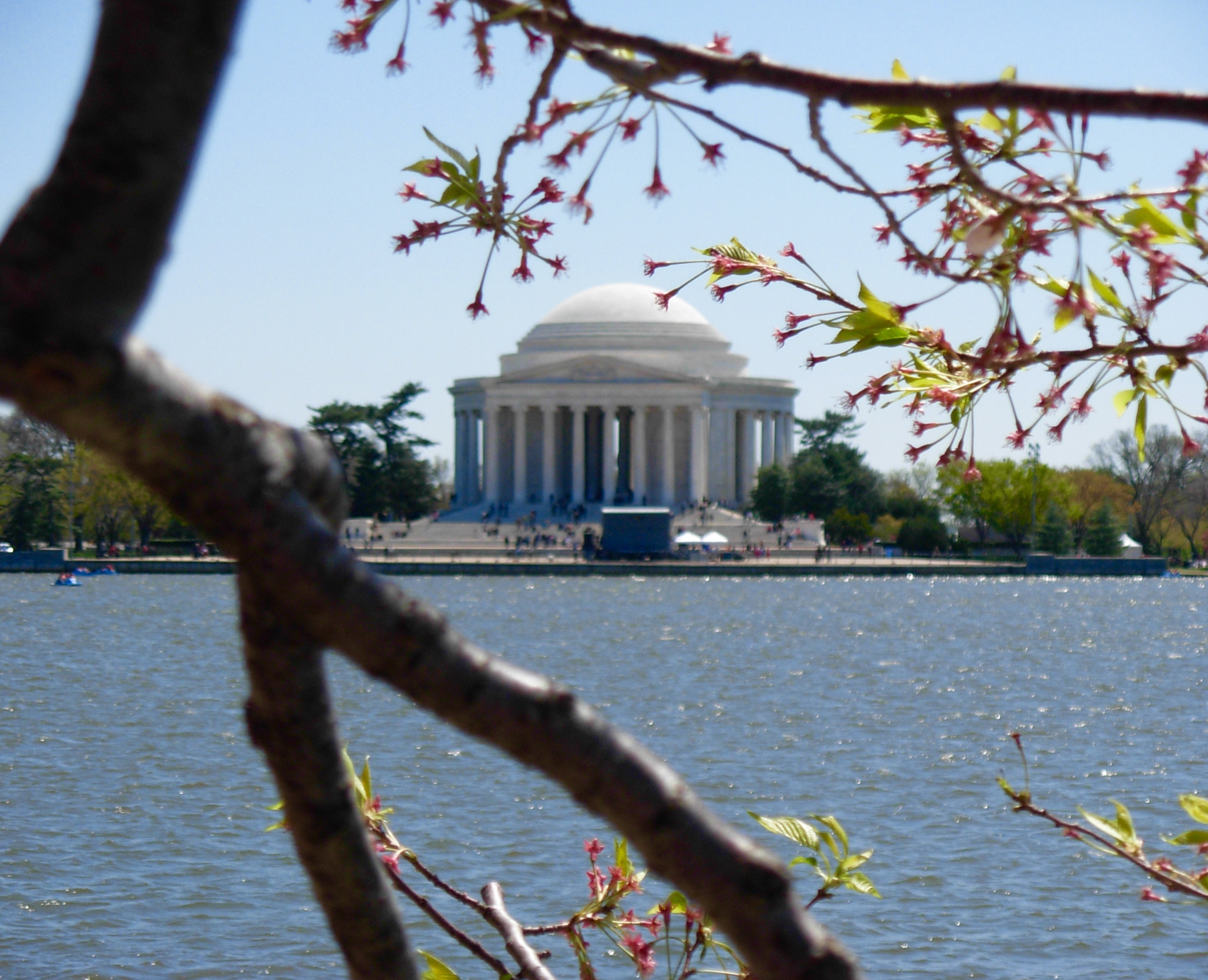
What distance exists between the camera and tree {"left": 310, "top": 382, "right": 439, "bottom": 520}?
129750mm

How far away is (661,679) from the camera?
143 feet

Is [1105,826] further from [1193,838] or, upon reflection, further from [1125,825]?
[1193,838]

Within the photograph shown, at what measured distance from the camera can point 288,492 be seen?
200 cm

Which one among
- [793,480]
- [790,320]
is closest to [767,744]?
[790,320]

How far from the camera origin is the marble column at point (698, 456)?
5290 inches

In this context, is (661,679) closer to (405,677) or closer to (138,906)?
(138,906)

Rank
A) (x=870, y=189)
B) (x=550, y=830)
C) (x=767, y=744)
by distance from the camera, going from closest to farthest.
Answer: (x=870, y=189), (x=550, y=830), (x=767, y=744)

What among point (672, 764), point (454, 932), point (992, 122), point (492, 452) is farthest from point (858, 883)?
point (492, 452)

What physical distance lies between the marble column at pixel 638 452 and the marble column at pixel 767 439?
494 inches

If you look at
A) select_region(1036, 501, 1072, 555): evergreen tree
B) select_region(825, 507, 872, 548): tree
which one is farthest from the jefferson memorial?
Result: select_region(1036, 501, 1072, 555): evergreen tree

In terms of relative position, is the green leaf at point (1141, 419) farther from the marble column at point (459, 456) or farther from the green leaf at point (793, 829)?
the marble column at point (459, 456)

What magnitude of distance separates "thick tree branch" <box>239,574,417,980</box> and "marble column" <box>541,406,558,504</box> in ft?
434

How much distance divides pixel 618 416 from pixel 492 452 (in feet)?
39.0

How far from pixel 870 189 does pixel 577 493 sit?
134 metres
